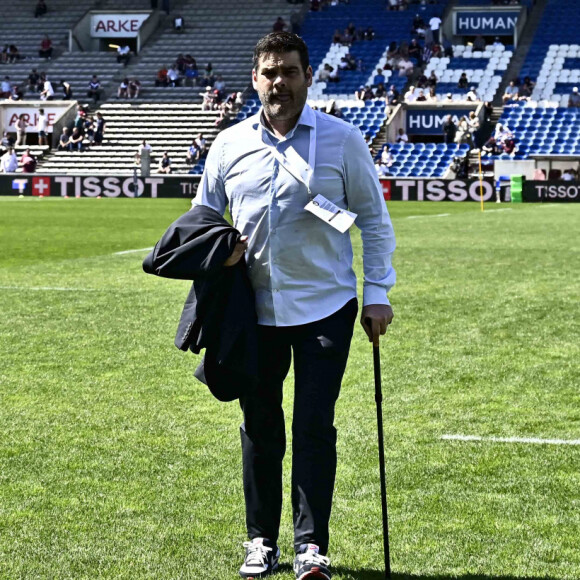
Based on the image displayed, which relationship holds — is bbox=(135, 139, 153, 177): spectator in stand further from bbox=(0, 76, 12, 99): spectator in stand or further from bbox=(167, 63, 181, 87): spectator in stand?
bbox=(0, 76, 12, 99): spectator in stand

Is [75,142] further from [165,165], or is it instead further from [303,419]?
[303,419]

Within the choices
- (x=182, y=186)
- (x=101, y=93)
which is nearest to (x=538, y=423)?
(x=182, y=186)

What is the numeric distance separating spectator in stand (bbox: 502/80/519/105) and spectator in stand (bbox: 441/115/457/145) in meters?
2.92

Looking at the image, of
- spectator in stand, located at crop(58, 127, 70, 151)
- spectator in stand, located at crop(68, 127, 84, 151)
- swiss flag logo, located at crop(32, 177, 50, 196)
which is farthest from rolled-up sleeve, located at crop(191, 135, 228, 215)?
spectator in stand, located at crop(58, 127, 70, 151)

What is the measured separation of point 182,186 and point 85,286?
2951 centimetres

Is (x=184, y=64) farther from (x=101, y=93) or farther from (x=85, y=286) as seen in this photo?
(x=85, y=286)

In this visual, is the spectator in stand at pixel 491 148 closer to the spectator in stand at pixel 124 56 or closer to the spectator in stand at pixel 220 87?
the spectator in stand at pixel 220 87

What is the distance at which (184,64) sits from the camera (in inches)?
2231

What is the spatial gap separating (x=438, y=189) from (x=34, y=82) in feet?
78.2

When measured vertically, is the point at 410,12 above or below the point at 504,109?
above

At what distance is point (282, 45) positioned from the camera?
4.28 m

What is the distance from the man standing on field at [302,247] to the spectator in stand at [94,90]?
52.4 meters

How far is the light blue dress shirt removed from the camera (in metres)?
4.38

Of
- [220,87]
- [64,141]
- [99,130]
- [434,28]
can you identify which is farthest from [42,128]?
[434,28]
